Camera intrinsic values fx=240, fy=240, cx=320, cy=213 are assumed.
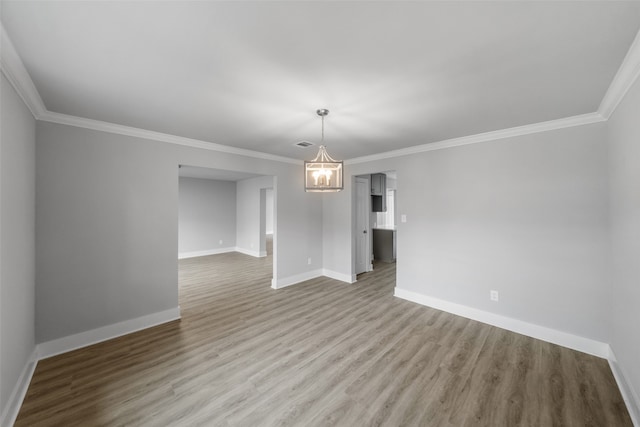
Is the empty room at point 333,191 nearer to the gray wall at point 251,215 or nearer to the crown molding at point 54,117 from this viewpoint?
the crown molding at point 54,117

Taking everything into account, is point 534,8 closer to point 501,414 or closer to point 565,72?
point 565,72

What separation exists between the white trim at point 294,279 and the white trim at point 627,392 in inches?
160

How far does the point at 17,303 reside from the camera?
1.90 metres

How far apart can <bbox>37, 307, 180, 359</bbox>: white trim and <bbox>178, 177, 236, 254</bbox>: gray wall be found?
177 inches

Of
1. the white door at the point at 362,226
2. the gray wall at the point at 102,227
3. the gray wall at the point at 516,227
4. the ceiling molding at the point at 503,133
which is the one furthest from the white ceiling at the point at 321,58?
the white door at the point at 362,226

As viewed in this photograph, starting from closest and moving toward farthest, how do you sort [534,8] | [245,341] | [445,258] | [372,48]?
[534,8], [372,48], [245,341], [445,258]

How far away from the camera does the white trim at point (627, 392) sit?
Result: 1706 mm

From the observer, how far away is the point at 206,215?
7750mm

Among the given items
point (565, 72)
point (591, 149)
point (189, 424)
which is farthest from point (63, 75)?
point (591, 149)

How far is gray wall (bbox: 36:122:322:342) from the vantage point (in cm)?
247

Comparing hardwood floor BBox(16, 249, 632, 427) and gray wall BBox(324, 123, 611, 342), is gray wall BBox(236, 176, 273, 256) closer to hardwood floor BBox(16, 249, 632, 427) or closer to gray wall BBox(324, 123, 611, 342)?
hardwood floor BBox(16, 249, 632, 427)

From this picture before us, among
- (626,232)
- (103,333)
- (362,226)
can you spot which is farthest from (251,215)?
(626,232)

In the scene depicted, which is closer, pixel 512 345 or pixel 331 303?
pixel 512 345

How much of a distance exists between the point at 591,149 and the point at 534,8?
225cm
